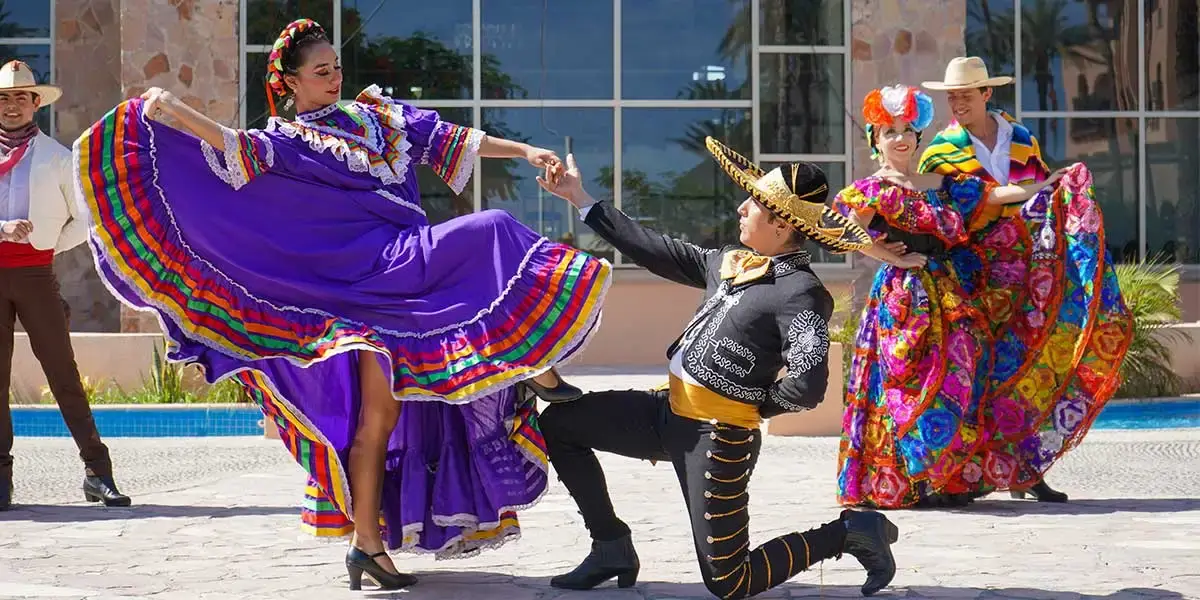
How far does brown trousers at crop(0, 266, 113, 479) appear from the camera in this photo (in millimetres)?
6473

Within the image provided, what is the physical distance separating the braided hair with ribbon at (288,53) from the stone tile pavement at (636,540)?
4.72ft

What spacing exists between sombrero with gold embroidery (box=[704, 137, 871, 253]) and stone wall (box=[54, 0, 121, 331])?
1028 cm

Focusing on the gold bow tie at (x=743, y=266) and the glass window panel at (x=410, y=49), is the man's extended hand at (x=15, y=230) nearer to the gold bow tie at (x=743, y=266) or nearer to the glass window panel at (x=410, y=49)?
the gold bow tie at (x=743, y=266)

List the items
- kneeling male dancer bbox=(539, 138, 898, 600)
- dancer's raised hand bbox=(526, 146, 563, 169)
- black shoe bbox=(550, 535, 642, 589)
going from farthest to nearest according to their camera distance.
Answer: dancer's raised hand bbox=(526, 146, 563, 169), black shoe bbox=(550, 535, 642, 589), kneeling male dancer bbox=(539, 138, 898, 600)

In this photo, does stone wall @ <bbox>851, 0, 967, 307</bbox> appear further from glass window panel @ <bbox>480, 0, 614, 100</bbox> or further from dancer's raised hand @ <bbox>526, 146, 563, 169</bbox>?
dancer's raised hand @ <bbox>526, 146, 563, 169</bbox>

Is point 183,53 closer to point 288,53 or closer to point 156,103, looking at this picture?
point 288,53

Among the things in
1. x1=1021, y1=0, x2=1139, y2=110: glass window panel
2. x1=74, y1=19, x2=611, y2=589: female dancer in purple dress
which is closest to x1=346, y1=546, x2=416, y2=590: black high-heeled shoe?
x1=74, y1=19, x2=611, y2=589: female dancer in purple dress

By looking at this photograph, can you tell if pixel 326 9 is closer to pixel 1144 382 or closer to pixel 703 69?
pixel 703 69

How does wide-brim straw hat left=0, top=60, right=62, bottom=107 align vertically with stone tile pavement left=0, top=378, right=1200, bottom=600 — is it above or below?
above

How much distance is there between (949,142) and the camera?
255 inches

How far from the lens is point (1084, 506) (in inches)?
249

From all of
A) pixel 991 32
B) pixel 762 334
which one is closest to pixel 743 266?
pixel 762 334

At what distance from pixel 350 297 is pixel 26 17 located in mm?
10584

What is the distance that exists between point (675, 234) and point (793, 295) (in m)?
8.82
